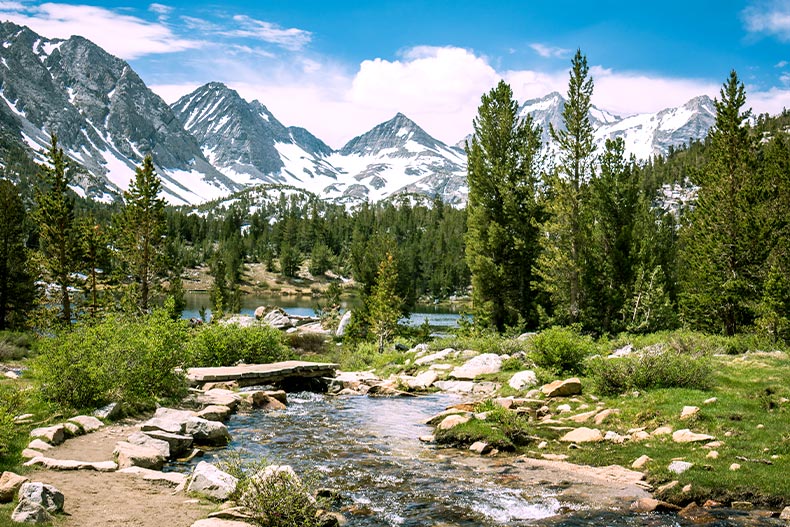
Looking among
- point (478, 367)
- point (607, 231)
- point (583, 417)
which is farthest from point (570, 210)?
point (583, 417)

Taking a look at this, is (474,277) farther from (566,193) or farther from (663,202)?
(663,202)

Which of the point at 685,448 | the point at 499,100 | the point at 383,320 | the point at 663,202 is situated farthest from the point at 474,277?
the point at 663,202

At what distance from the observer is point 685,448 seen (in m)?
13.8

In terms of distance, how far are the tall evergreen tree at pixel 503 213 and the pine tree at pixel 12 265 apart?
3197 centimetres

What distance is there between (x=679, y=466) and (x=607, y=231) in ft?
87.2

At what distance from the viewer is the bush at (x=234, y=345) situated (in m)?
30.5

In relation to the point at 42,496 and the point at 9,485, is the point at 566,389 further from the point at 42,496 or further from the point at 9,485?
the point at 9,485

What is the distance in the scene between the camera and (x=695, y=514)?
35.3 feet

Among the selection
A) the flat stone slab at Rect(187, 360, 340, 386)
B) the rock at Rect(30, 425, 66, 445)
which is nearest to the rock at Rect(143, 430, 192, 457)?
the rock at Rect(30, 425, 66, 445)

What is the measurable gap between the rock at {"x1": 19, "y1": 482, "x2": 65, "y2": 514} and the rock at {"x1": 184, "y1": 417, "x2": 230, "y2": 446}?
22.7 ft

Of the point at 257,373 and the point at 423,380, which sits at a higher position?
the point at 257,373

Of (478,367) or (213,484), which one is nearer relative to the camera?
(213,484)

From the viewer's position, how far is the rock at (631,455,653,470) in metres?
13.2

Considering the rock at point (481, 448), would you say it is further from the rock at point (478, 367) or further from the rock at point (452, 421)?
the rock at point (478, 367)
